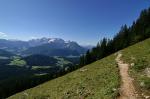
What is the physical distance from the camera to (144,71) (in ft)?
109

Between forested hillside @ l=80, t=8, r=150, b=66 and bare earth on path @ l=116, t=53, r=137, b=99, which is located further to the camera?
forested hillside @ l=80, t=8, r=150, b=66

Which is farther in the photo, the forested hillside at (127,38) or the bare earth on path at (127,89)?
the forested hillside at (127,38)

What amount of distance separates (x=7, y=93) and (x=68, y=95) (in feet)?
355

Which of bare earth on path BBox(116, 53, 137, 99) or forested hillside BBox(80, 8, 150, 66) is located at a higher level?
forested hillside BBox(80, 8, 150, 66)

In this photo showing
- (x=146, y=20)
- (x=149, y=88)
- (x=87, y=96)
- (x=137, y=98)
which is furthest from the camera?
(x=146, y=20)

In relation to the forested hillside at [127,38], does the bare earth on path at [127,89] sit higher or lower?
lower

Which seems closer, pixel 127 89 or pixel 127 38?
pixel 127 89

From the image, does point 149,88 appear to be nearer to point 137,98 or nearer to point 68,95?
point 137,98

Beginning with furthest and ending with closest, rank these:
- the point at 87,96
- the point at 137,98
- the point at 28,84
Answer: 1. the point at 28,84
2. the point at 87,96
3. the point at 137,98

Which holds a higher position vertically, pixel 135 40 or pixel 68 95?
pixel 135 40

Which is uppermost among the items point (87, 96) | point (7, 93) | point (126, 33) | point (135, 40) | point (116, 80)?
point (126, 33)

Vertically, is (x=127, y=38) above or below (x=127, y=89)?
above

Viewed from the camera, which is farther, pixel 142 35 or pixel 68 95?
pixel 142 35

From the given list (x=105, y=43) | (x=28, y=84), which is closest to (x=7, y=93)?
(x=28, y=84)
